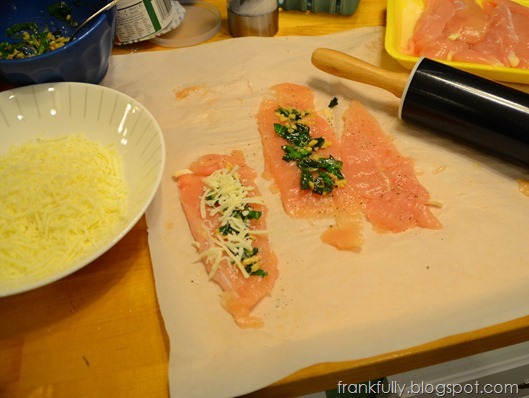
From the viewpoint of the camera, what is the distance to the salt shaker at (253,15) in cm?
150

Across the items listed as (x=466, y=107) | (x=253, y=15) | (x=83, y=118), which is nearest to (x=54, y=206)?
(x=83, y=118)

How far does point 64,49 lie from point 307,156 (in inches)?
29.2

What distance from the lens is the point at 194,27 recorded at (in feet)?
5.32

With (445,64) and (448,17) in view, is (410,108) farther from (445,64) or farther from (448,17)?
(448,17)

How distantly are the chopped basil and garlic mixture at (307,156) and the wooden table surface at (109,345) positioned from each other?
18.5 inches

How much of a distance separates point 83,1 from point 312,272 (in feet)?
3.67

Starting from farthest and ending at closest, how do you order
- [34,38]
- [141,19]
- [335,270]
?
1. [141,19]
2. [34,38]
3. [335,270]

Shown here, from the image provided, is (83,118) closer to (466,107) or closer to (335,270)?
(335,270)

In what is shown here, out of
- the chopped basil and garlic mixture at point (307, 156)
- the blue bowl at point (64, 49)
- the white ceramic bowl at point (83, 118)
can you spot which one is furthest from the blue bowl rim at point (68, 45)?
the chopped basil and garlic mixture at point (307, 156)

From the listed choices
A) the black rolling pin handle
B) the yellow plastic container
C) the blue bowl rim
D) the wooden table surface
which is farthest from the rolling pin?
the blue bowl rim

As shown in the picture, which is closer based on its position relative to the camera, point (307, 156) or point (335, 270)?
point (335, 270)

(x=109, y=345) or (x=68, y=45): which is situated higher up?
(x=68, y=45)

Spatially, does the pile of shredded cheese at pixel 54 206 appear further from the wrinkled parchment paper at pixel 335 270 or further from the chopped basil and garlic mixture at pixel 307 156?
the chopped basil and garlic mixture at pixel 307 156

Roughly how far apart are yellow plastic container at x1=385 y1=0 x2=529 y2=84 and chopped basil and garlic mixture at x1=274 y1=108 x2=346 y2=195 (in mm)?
369
